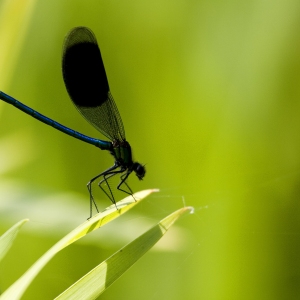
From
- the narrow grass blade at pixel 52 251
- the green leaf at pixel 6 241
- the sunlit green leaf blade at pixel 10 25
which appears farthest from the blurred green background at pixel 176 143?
the green leaf at pixel 6 241

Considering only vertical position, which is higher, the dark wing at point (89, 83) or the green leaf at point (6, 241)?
the dark wing at point (89, 83)

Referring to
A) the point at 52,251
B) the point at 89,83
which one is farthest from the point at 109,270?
the point at 89,83

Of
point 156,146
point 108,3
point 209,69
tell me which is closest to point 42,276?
point 156,146

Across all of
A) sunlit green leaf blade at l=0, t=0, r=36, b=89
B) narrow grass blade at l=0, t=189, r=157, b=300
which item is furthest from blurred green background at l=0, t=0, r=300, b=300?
narrow grass blade at l=0, t=189, r=157, b=300

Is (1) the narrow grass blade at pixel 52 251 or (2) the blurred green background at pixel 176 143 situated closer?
(1) the narrow grass blade at pixel 52 251

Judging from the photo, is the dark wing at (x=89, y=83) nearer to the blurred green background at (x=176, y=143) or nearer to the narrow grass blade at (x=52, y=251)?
the blurred green background at (x=176, y=143)

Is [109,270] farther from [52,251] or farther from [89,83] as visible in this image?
[89,83]

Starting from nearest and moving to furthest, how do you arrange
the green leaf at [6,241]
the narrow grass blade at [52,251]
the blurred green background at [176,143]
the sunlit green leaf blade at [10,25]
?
the narrow grass blade at [52,251] → the green leaf at [6,241] → the sunlit green leaf blade at [10,25] → the blurred green background at [176,143]

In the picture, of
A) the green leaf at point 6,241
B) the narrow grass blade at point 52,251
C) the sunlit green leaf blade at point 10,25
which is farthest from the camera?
the sunlit green leaf blade at point 10,25
